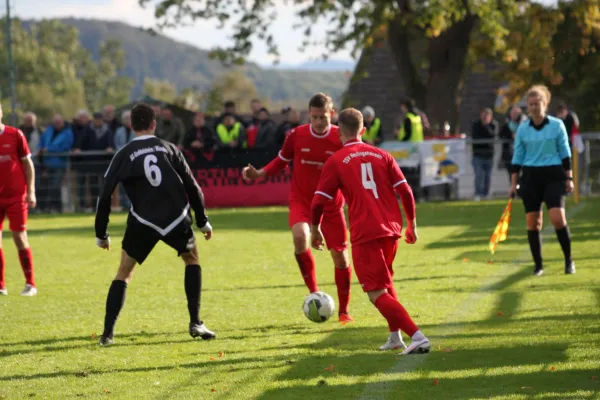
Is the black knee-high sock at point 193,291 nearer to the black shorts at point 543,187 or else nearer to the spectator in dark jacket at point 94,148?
the black shorts at point 543,187

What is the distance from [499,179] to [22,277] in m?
13.7

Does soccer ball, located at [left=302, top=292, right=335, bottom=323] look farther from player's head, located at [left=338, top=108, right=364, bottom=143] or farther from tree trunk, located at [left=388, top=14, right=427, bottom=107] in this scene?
tree trunk, located at [left=388, top=14, right=427, bottom=107]

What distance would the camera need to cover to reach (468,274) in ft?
42.2

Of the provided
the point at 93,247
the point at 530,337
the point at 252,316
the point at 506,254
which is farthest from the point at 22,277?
the point at 530,337

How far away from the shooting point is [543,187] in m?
12.4

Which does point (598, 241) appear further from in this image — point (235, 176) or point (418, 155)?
point (235, 176)

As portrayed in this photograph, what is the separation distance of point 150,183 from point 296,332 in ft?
5.44

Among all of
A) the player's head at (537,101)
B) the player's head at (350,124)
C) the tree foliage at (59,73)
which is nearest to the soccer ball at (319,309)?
the player's head at (350,124)

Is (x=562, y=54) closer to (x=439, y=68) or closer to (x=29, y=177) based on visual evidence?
(x=439, y=68)

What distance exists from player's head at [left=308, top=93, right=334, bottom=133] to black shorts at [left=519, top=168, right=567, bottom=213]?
3357mm

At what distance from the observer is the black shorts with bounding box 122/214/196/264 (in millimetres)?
8844

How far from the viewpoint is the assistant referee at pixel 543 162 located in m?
12.2

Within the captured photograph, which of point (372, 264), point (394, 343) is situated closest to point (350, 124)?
point (372, 264)

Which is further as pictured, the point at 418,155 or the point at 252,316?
the point at 418,155
